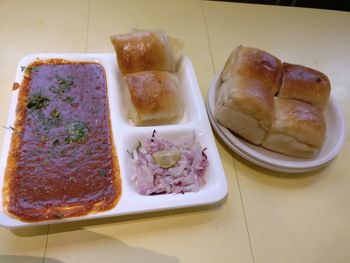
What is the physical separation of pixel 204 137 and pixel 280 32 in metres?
1.44

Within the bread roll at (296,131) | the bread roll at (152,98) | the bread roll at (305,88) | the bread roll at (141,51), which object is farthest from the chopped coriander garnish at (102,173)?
the bread roll at (305,88)

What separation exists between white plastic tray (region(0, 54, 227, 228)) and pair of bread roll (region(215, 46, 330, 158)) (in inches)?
6.0

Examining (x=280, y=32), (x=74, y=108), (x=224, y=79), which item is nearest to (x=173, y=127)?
(x=224, y=79)

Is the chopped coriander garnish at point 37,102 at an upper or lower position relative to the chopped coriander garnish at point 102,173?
upper

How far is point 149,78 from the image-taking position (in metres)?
1.64

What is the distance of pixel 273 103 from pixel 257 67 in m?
0.23

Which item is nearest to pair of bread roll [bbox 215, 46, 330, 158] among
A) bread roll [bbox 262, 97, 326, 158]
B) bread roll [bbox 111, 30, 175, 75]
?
bread roll [bbox 262, 97, 326, 158]

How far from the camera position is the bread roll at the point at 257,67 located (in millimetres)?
1661

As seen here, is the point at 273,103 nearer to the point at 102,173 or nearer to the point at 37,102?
the point at 102,173

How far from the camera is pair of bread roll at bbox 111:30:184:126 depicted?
1.59m

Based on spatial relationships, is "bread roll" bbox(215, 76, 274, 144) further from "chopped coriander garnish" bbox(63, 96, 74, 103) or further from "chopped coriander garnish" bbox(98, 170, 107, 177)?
"chopped coriander garnish" bbox(63, 96, 74, 103)

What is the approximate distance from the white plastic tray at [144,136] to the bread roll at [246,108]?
13 centimetres

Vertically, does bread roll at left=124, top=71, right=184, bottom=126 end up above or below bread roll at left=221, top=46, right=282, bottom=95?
below

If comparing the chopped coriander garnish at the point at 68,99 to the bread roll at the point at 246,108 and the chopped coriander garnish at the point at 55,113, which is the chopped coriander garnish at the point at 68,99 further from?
the bread roll at the point at 246,108
